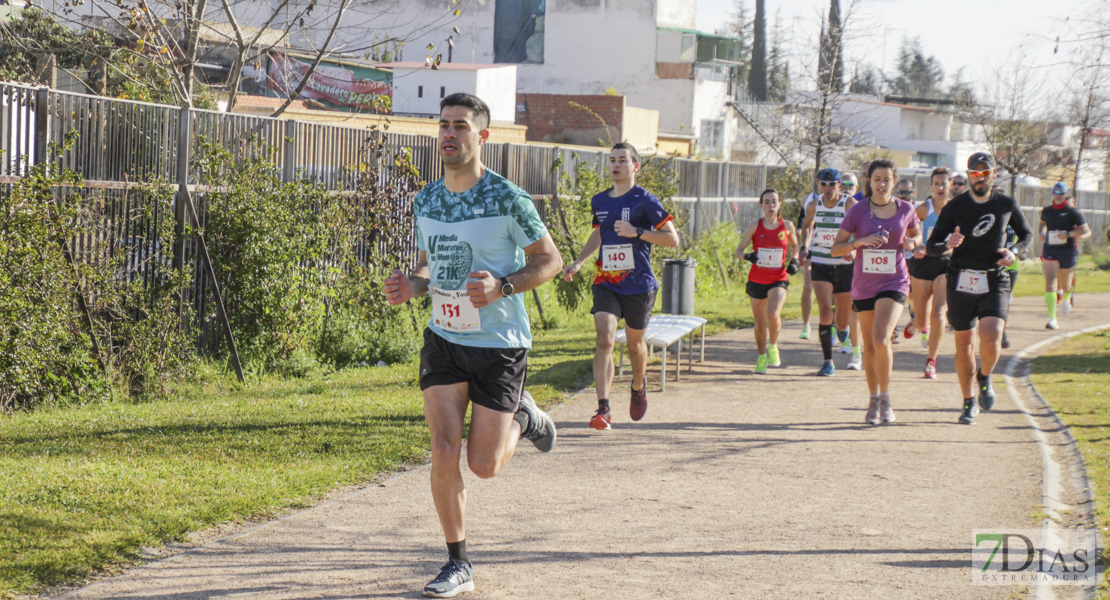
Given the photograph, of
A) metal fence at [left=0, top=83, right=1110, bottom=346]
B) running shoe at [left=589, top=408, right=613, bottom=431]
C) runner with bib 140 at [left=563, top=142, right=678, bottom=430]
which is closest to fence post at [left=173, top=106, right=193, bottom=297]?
metal fence at [left=0, top=83, right=1110, bottom=346]

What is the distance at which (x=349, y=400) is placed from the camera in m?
9.40

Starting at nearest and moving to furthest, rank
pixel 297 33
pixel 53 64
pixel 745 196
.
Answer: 1. pixel 53 64
2. pixel 297 33
3. pixel 745 196

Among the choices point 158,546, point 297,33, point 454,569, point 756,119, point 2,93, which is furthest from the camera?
point 756,119

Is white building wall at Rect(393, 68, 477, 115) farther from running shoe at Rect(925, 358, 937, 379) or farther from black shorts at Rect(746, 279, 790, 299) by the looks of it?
running shoe at Rect(925, 358, 937, 379)

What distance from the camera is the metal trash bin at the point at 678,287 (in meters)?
12.8

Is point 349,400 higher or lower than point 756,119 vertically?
lower

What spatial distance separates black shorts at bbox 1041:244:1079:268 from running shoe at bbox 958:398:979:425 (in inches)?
340

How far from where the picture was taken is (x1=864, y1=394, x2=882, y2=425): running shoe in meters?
9.09

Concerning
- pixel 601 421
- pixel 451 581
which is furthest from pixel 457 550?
pixel 601 421

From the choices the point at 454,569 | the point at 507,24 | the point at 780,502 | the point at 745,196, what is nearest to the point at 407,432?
the point at 780,502

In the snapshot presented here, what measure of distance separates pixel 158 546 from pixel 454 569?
1452 mm

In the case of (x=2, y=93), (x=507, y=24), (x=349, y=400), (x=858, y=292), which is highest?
(x=507, y=24)

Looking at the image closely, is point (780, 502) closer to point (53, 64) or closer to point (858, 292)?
point (858, 292)

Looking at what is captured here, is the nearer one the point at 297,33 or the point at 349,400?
the point at 349,400
